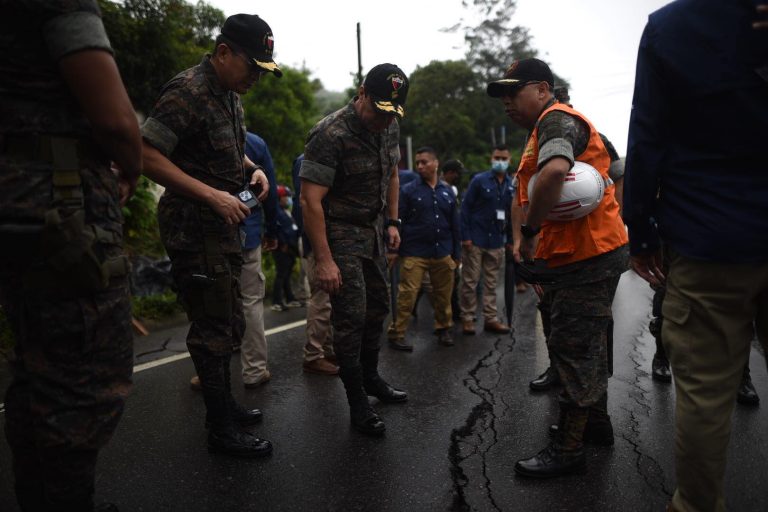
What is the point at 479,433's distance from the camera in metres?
3.14

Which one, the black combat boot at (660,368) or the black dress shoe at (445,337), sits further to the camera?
the black dress shoe at (445,337)

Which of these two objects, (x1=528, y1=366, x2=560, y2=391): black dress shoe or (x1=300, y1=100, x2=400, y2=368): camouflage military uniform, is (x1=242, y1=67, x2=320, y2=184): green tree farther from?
(x1=300, y1=100, x2=400, y2=368): camouflage military uniform

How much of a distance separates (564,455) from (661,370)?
176 centimetres

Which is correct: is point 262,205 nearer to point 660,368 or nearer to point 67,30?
point 67,30

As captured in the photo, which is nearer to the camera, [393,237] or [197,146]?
[197,146]

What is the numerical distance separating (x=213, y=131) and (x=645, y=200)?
1917 mm

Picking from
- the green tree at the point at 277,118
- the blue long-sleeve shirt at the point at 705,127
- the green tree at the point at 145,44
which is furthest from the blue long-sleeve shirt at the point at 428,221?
the green tree at the point at 277,118

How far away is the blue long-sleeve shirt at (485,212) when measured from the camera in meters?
6.18

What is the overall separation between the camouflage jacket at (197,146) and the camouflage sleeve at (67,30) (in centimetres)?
102

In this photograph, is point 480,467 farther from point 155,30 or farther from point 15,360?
point 155,30

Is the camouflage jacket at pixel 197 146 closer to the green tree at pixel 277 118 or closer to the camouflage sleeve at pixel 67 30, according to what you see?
the camouflage sleeve at pixel 67 30

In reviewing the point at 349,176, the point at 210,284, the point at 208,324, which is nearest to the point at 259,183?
the point at 349,176

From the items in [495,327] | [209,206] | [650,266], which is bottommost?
[495,327]

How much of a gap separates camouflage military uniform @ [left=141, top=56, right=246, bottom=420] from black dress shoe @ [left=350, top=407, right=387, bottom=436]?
0.76 metres
